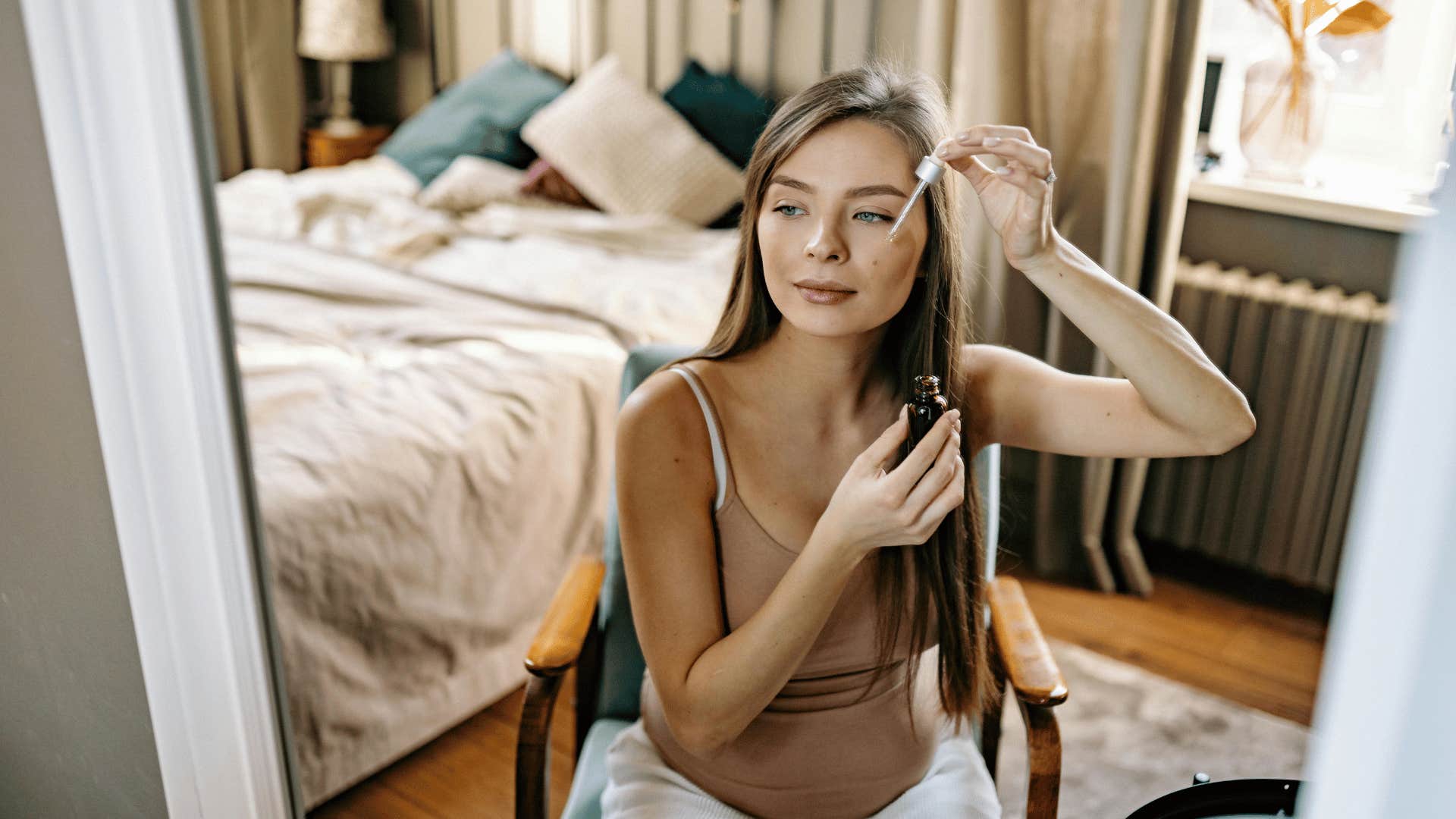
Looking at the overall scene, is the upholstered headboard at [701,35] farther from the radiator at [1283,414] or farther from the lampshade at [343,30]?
the radiator at [1283,414]

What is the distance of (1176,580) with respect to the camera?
275 cm

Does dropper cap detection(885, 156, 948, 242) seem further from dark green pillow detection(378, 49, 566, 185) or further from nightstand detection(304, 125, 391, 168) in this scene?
nightstand detection(304, 125, 391, 168)

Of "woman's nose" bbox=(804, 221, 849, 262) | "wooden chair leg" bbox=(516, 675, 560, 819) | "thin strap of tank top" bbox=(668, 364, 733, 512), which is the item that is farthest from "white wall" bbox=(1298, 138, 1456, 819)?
"wooden chair leg" bbox=(516, 675, 560, 819)

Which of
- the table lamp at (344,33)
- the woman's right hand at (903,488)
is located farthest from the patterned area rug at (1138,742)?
the table lamp at (344,33)

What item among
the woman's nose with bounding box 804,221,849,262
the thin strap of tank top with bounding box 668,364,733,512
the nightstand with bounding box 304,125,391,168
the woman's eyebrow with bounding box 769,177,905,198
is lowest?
the nightstand with bounding box 304,125,391,168

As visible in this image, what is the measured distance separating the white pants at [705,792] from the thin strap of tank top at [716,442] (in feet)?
0.95

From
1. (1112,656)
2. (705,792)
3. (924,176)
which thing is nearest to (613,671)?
(705,792)

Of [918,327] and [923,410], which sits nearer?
[923,410]

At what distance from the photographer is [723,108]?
3.27 m

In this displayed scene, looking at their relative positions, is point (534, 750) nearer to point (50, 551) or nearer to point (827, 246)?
point (50, 551)

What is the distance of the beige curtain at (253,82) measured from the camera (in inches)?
156

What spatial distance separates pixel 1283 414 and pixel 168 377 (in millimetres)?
2301

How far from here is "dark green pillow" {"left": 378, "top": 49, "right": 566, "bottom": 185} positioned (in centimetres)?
349

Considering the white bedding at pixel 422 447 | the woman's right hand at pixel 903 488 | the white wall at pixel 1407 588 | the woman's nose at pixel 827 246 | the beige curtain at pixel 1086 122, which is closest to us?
the white wall at pixel 1407 588
